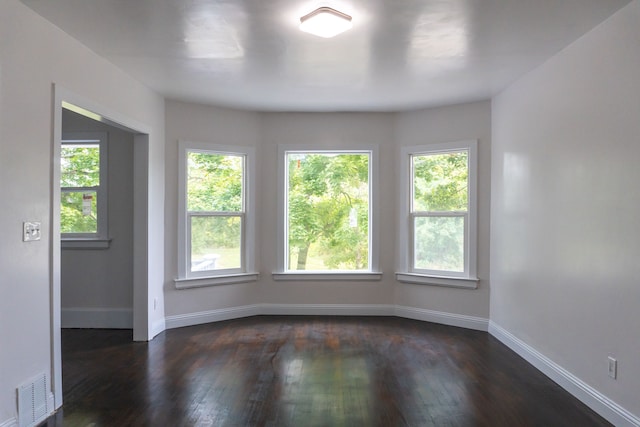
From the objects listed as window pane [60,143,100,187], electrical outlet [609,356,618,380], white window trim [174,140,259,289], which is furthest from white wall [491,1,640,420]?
window pane [60,143,100,187]

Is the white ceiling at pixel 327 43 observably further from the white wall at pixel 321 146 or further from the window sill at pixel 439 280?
the window sill at pixel 439 280

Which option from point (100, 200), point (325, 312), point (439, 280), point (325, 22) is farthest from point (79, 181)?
point (439, 280)

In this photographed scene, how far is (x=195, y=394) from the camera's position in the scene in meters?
3.33

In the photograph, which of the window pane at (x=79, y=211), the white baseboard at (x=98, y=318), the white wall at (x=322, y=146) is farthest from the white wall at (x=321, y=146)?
the window pane at (x=79, y=211)

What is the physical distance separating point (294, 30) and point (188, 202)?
2.87 metres

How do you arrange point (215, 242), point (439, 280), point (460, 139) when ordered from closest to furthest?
point (460, 139), point (439, 280), point (215, 242)

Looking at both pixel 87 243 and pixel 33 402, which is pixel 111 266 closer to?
pixel 87 243

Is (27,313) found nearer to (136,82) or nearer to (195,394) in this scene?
(195,394)

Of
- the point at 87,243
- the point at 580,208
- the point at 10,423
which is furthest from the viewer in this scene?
the point at 87,243

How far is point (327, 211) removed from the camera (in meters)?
5.94

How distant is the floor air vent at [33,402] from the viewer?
109 inches

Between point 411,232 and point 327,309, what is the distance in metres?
1.47

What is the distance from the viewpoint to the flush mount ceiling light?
2800 mm

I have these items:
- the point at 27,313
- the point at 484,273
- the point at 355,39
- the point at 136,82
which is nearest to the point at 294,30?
the point at 355,39
